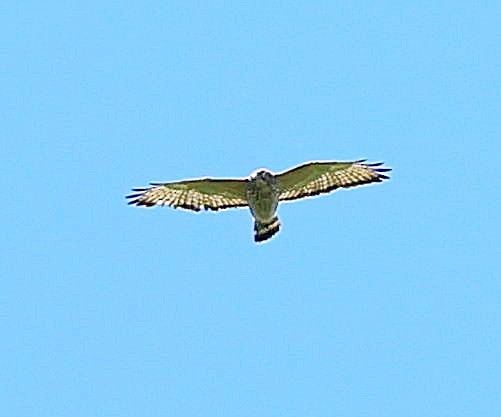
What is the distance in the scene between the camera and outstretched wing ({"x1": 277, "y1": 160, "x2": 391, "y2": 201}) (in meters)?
21.9

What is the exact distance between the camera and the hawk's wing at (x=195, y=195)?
22.1 m

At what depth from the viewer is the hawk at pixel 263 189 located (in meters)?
21.5

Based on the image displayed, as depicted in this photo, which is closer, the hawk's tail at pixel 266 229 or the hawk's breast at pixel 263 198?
the hawk's breast at pixel 263 198

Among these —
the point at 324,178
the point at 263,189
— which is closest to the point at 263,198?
the point at 263,189

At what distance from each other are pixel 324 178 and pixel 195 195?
2.45 meters

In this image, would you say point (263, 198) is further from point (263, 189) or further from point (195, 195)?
A: point (195, 195)

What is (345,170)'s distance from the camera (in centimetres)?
2234

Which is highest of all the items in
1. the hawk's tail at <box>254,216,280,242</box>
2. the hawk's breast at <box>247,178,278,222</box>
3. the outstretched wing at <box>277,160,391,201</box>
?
the outstretched wing at <box>277,160,391,201</box>

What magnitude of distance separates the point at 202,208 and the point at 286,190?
1.68 m

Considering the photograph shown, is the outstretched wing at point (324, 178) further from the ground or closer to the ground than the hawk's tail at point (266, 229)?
further from the ground

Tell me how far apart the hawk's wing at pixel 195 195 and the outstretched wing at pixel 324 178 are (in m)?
0.84

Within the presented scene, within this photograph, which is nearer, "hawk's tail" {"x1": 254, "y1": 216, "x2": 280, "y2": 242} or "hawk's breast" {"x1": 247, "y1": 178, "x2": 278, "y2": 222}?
"hawk's breast" {"x1": 247, "y1": 178, "x2": 278, "y2": 222}

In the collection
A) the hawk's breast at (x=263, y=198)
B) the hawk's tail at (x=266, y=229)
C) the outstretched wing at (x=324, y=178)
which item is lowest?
the hawk's tail at (x=266, y=229)

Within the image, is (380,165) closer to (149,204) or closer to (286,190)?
(286,190)
